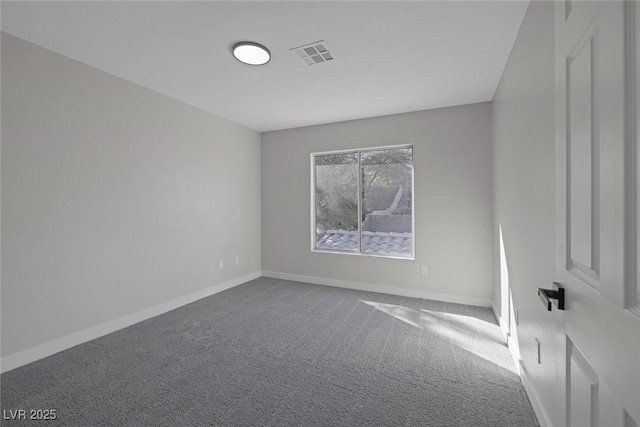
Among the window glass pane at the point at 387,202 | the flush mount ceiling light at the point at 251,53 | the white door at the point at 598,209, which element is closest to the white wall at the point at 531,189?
the white door at the point at 598,209

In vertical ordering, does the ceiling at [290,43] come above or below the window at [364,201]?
above

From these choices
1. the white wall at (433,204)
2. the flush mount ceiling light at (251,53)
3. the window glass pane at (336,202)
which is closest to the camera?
the flush mount ceiling light at (251,53)

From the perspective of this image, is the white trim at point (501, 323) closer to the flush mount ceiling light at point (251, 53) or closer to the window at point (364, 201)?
the window at point (364, 201)

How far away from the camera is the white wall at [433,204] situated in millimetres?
3627

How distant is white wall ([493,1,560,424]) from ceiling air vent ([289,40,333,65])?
4.78 ft

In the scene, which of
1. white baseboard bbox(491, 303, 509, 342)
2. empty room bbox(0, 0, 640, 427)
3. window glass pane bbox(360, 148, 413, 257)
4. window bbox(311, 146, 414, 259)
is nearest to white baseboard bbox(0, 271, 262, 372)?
empty room bbox(0, 0, 640, 427)

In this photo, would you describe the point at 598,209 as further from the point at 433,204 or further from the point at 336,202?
the point at 336,202

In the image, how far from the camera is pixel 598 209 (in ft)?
2.28

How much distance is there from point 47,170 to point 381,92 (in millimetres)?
3336

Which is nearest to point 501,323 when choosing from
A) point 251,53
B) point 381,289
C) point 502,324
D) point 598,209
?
point 502,324

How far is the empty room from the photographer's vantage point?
81 cm

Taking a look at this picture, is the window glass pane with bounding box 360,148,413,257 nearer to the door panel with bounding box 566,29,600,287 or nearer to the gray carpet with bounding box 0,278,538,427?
the gray carpet with bounding box 0,278,538,427

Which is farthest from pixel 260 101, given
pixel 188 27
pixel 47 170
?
pixel 47 170

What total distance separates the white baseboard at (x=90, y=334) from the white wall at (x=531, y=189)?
353 cm
